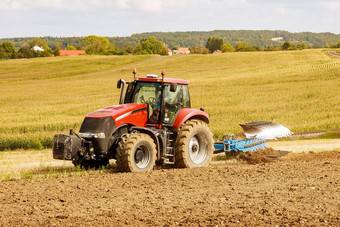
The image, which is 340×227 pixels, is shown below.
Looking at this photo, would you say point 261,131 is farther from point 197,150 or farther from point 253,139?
point 197,150

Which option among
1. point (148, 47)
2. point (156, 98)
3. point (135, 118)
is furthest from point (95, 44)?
point (135, 118)

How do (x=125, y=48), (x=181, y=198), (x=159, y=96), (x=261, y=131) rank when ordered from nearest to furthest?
(x=181, y=198)
(x=159, y=96)
(x=261, y=131)
(x=125, y=48)

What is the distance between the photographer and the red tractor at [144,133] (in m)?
10.6

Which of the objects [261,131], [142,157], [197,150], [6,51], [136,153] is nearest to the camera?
[136,153]

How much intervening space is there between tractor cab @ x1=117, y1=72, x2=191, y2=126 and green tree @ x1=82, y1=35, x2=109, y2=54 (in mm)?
134525

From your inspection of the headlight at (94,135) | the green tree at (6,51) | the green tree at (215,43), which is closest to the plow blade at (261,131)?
the headlight at (94,135)

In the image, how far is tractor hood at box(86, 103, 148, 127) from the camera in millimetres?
10984

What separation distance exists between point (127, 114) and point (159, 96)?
3.24ft

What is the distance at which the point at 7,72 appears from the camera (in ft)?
231

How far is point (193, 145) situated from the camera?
12273mm

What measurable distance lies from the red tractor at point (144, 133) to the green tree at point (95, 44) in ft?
442

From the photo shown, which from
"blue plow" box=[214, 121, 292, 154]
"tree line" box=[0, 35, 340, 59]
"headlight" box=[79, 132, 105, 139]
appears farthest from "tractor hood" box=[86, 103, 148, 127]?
"tree line" box=[0, 35, 340, 59]

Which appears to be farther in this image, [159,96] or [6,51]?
[6,51]

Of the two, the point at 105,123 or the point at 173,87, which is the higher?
the point at 173,87
